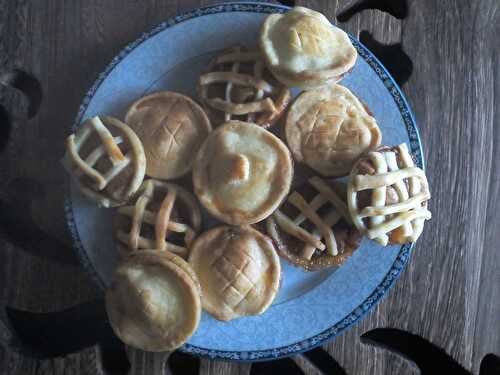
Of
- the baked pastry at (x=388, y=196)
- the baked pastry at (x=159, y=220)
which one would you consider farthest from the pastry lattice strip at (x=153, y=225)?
the baked pastry at (x=388, y=196)

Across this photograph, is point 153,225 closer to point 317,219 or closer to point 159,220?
point 159,220

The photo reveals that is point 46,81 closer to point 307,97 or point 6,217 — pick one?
point 6,217

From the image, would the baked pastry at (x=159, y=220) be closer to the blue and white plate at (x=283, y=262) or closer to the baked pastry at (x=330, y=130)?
the blue and white plate at (x=283, y=262)

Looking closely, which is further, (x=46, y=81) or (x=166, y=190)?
(x=46, y=81)

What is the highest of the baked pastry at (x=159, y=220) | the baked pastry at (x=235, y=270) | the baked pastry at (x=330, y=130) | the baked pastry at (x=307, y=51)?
the baked pastry at (x=307, y=51)

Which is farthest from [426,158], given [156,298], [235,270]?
[156,298]

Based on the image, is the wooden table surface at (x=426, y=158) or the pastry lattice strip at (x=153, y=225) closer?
the pastry lattice strip at (x=153, y=225)

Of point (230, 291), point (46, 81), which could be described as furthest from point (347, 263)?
point (46, 81)
